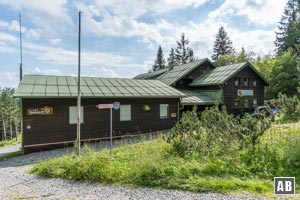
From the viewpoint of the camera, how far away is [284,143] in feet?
27.8

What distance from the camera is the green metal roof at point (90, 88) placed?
43.7ft

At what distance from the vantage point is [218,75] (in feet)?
82.2

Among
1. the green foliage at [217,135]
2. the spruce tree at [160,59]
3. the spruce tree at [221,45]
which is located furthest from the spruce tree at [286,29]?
the green foliage at [217,135]

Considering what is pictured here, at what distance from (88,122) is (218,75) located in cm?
1585

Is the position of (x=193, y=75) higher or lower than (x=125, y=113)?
higher

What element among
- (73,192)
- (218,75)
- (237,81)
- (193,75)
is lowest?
(73,192)

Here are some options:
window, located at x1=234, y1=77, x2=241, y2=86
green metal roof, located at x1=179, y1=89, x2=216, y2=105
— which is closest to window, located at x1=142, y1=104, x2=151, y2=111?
green metal roof, located at x1=179, y1=89, x2=216, y2=105

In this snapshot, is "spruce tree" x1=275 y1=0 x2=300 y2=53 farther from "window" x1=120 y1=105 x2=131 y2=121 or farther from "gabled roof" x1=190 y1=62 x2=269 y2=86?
"window" x1=120 y1=105 x2=131 y2=121

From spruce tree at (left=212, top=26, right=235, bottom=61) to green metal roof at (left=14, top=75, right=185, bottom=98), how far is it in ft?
152

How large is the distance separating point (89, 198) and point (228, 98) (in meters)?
20.5

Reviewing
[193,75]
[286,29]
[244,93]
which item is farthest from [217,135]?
[286,29]

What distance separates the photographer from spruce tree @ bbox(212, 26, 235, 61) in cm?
6091
